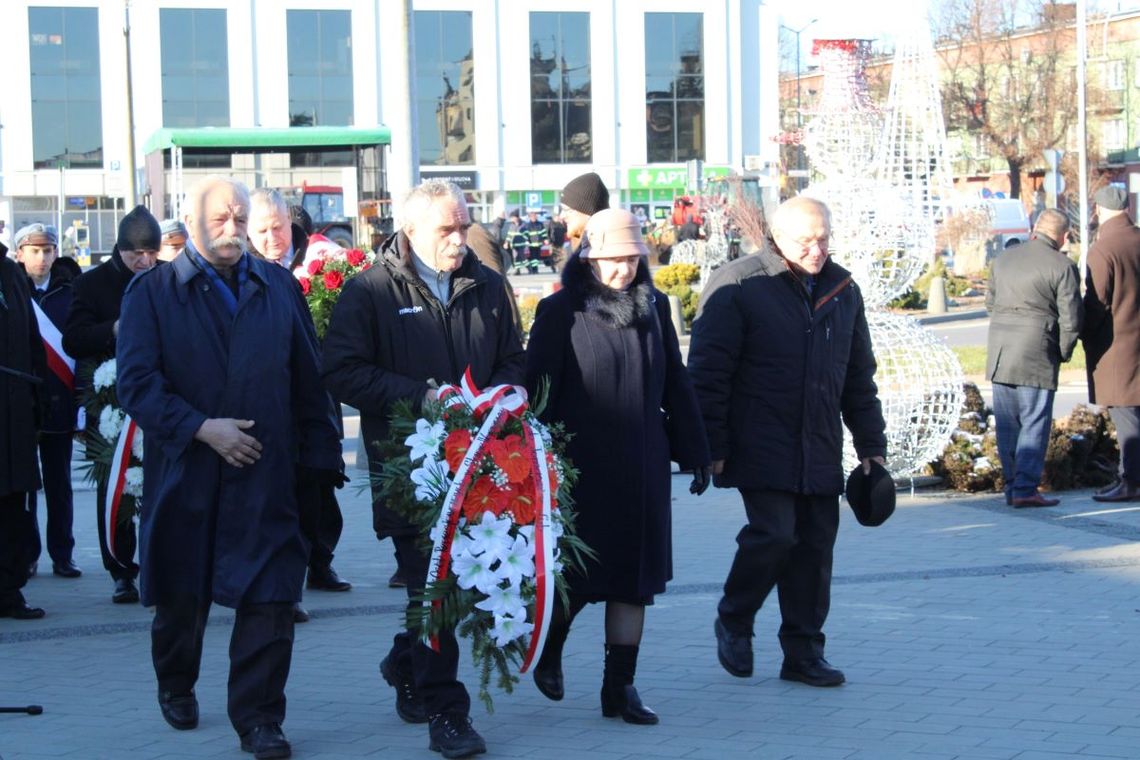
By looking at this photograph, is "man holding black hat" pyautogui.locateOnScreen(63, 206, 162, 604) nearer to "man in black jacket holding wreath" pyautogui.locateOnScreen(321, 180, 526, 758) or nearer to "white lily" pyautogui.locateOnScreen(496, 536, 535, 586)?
"man in black jacket holding wreath" pyautogui.locateOnScreen(321, 180, 526, 758)

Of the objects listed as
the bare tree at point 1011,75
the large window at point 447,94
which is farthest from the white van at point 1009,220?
the large window at point 447,94

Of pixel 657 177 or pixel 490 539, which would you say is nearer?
pixel 490 539

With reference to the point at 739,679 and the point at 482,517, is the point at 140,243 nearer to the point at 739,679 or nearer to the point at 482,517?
the point at 482,517

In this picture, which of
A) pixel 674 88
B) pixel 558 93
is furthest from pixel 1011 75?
pixel 558 93

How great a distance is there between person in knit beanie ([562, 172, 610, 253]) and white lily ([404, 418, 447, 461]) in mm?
2164

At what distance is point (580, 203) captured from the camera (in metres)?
7.24

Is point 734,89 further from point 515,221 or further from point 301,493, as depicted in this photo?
point 301,493

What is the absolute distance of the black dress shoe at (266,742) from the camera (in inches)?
202

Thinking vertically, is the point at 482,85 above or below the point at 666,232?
above

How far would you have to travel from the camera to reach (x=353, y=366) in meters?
5.31

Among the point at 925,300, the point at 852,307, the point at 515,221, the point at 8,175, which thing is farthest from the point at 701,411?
the point at 8,175

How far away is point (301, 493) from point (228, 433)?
73cm

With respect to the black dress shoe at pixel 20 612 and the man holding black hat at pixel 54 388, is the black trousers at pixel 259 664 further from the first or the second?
the man holding black hat at pixel 54 388

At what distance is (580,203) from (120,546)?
104 inches
